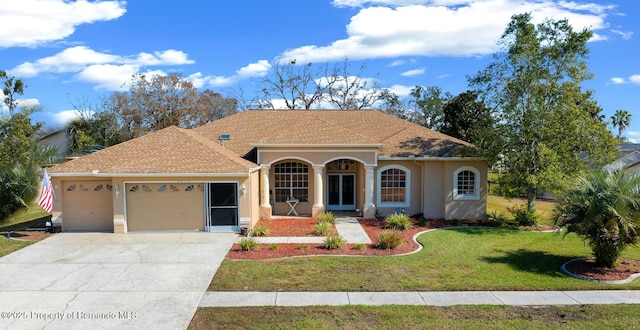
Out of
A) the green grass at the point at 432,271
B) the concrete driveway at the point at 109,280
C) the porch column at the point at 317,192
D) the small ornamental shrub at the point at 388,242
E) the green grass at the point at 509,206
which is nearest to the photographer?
the concrete driveway at the point at 109,280

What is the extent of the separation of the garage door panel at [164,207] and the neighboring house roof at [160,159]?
79 cm

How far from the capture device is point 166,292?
966cm

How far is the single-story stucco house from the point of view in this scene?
1564cm

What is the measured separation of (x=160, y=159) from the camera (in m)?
16.0

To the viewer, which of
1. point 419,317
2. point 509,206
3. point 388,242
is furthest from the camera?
point 509,206

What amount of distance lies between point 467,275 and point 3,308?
1103cm

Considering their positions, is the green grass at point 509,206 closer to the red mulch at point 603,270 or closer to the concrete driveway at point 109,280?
the red mulch at point 603,270

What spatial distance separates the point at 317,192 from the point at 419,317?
1090cm

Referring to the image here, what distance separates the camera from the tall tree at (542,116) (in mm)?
Result: 16297

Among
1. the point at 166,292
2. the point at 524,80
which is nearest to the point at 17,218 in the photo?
the point at 166,292

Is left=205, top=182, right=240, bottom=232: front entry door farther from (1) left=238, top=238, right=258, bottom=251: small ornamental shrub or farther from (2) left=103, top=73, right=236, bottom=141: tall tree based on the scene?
(2) left=103, top=73, right=236, bottom=141: tall tree

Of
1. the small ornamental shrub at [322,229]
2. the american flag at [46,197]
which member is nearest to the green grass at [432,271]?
the small ornamental shrub at [322,229]

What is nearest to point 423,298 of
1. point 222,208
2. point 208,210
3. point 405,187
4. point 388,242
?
point 388,242

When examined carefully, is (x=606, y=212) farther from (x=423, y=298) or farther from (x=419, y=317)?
(x=419, y=317)
